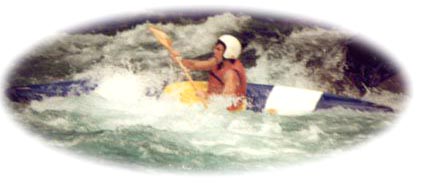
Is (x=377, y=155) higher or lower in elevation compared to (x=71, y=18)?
lower

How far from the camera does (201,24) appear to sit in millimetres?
6539

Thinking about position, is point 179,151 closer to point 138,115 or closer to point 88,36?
point 138,115

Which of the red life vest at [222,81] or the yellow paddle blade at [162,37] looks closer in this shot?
the red life vest at [222,81]

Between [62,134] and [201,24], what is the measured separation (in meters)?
1.48

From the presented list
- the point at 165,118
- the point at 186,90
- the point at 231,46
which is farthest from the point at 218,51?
the point at 165,118

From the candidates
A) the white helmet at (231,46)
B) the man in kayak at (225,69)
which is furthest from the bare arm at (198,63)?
the white helmet at (231,46)

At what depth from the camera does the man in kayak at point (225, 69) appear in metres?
6.24

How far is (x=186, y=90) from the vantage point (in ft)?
20.5

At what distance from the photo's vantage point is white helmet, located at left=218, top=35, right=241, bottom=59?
6.37 m

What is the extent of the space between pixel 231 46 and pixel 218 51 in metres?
0.12

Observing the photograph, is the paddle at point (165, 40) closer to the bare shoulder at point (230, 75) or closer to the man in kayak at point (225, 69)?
the man in kayak at point (225, 69)

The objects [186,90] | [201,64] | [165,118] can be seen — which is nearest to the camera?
[165,118]

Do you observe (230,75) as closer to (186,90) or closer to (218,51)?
(218,51)

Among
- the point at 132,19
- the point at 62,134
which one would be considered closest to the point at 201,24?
the point at 132,19
